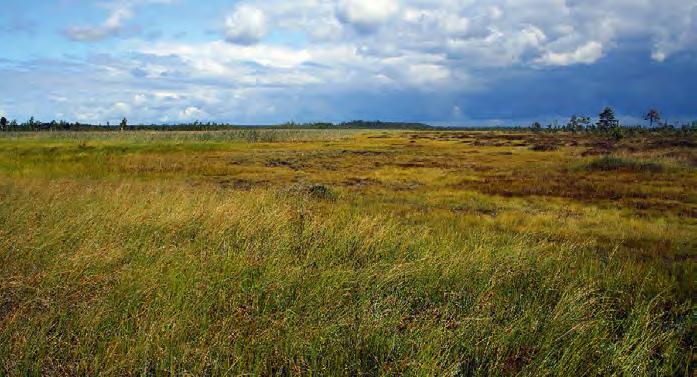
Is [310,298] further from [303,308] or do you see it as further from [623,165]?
[623,165]

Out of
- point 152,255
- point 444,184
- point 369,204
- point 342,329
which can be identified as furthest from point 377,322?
point 444,184

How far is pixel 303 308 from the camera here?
20.4 feet

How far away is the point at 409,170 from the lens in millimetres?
34312

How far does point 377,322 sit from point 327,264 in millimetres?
2866

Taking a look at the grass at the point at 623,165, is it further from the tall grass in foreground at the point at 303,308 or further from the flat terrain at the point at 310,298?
the tall grass in foreground at the point at 303,308

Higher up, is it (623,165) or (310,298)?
(623,165)

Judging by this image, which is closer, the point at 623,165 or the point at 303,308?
the point at 303,308

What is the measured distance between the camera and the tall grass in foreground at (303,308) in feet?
15.6

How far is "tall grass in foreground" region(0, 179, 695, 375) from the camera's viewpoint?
477cm

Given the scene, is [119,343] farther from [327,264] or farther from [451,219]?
[451,219]

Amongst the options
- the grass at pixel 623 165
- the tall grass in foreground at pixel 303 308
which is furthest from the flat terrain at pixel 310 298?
the grass at pixel 623 165

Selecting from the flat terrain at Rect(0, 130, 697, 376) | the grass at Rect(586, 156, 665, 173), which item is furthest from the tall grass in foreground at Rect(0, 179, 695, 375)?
the grass at Rect(586, 156, 665, 173)

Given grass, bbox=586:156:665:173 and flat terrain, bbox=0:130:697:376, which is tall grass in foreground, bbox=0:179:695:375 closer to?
flat terrain, bbox=0:130:697:376

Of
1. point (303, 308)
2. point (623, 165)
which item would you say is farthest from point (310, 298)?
point (623, 165)
